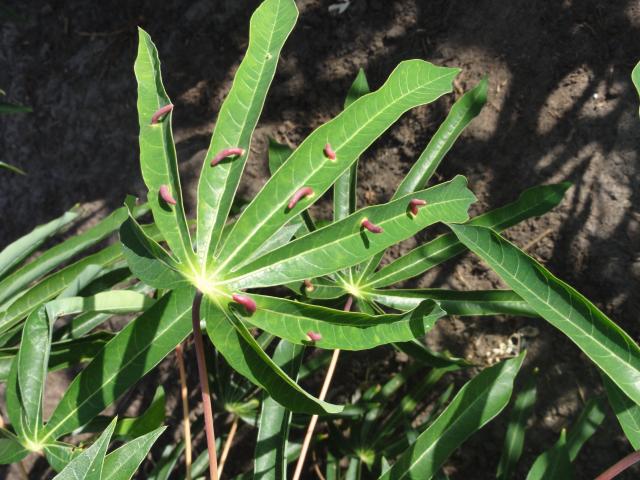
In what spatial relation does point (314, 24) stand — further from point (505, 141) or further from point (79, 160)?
point (79, 160)

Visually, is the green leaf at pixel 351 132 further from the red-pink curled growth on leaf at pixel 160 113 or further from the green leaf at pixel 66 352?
the green leaf at pixel 66 352

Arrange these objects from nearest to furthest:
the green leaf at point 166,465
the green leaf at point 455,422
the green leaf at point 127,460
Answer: the green leaf at point 127,460 → the green leaf at point 455,422 → the green leaf at point 166,465

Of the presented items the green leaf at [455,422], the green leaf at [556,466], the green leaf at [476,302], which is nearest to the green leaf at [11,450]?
the green leaf at [455,422]

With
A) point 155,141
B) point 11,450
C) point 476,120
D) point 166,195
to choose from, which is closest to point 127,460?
point 11,450

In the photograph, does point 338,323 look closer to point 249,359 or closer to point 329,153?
point 249,359

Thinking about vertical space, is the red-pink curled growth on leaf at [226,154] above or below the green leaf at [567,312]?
above

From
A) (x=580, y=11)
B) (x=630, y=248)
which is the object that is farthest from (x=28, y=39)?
(x=630, y=248)
